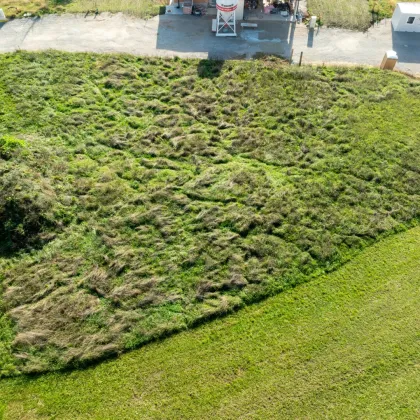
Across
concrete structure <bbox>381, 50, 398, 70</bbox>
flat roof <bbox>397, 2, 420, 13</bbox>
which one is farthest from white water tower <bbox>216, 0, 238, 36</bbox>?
flat roof <bbox>397, 2, 420, 13</bbox>

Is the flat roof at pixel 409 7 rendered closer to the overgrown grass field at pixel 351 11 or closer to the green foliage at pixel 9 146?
the overgrown grass field at pixel 351 11

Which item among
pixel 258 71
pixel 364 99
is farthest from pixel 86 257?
pixel 364 99

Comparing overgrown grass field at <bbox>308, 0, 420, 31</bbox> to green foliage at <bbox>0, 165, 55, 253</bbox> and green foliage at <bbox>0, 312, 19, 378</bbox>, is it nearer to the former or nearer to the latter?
green foliage at <bbox>0, 165, 55, 253</bbox>

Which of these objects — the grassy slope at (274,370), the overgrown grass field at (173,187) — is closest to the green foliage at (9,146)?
the overgrown grass field at (173,187)

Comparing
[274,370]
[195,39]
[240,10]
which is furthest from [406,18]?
[274,370]

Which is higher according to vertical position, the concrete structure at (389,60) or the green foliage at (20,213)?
the concrete structure at (389,60)

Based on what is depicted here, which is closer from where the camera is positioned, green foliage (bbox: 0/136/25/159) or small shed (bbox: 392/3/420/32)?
green foliage (bbox: 0/136/25/159)
